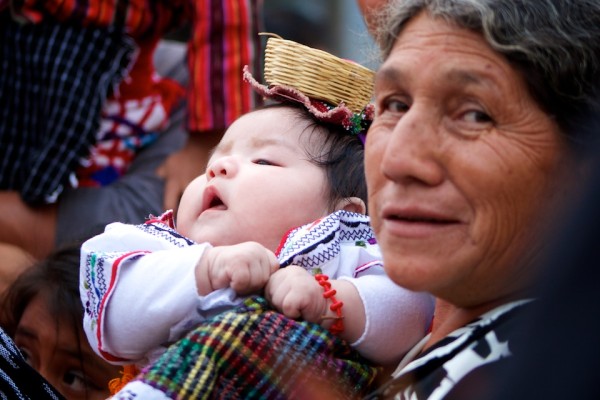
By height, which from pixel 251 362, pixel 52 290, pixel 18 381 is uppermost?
pixel 251 362

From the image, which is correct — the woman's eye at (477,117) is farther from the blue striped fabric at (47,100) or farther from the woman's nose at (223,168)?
the blue striped fabric at (47,100)

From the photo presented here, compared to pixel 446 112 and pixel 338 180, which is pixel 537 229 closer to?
pixel 446 112

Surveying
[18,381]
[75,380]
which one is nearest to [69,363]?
[75,380]

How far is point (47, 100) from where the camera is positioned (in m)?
4.14

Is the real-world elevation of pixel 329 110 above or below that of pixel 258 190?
above

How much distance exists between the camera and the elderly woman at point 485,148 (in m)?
1.77

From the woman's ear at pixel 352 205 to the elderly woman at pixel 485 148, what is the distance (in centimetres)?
55

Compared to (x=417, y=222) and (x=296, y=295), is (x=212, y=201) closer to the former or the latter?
(x=296, y=295)

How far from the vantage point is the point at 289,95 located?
2.52 metres

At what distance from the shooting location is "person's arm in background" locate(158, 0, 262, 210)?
14.6ft

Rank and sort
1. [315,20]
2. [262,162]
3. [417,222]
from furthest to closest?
[315,20], [262,162], [417,222]

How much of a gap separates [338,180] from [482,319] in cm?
65

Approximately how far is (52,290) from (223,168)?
3.57 ft

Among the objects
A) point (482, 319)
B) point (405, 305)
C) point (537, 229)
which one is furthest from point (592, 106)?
point (405, 305)
